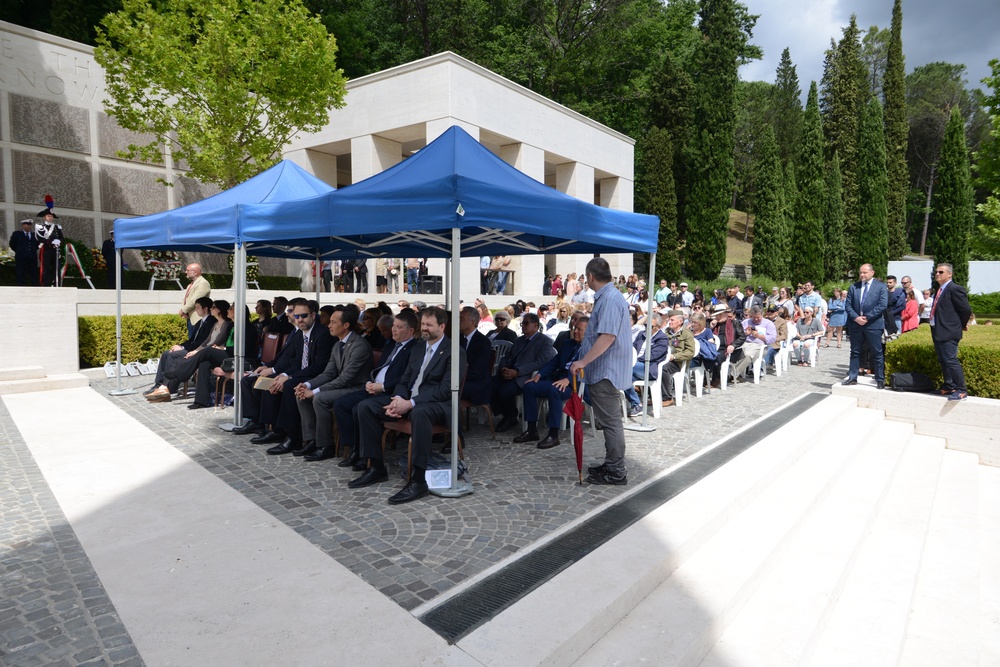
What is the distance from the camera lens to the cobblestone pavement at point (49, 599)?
2646mm

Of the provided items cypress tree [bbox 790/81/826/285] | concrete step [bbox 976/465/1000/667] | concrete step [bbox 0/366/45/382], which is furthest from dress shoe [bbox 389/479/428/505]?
cypress tree [bbox 790/81/826/285]

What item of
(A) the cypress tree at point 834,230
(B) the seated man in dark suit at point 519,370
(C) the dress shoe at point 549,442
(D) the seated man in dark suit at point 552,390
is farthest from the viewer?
(A) the cypress tree at point 834,230

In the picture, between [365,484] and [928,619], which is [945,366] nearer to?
[928,619]

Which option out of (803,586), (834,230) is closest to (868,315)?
(803,586)

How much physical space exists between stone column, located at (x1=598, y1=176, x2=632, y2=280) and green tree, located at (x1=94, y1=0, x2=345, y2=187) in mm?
16241

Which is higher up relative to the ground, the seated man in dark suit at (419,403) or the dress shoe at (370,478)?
the seated man in dark suit at (419,403)

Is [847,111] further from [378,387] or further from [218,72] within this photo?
[378,387]

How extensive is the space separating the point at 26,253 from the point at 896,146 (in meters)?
49.3

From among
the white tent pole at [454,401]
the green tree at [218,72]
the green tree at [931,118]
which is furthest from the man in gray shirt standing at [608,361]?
the green tree at [931,118]

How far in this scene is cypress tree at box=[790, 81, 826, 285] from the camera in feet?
108

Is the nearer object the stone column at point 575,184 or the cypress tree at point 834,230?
the stone column at point 575,184

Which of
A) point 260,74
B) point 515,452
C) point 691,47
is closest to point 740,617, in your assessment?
point 515,452

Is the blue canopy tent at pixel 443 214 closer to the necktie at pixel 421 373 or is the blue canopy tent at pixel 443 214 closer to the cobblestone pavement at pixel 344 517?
the necktie at pixel 421 373

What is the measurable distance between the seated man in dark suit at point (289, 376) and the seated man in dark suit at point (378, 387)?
752 millimetres
